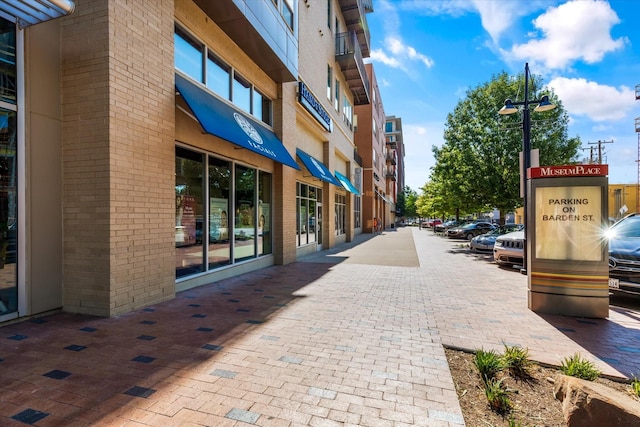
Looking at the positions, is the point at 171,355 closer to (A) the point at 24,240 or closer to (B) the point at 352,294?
(A) the point at 24,240

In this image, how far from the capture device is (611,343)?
4.58m

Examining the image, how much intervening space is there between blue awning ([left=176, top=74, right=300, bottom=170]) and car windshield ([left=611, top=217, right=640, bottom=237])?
8.55 m

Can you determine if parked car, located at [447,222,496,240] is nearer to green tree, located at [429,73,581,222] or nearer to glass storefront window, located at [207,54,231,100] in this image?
green tree, located at [429,73,581,222]

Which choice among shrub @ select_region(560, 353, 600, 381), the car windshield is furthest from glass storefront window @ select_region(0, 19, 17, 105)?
the car windshield

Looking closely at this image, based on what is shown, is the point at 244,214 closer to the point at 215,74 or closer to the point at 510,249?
the point at 215,74

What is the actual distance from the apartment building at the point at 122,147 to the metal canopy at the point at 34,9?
0.07 feet

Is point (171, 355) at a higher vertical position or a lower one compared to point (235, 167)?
lower

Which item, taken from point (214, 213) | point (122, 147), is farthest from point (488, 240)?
point (122, 147)

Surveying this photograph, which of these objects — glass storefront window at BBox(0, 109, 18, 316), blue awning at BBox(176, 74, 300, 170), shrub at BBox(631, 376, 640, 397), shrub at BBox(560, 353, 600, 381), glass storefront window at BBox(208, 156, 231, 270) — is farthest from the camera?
glass storefront window at BBox(208, 156, 231, 270)

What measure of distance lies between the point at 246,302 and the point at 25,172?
3964 mm

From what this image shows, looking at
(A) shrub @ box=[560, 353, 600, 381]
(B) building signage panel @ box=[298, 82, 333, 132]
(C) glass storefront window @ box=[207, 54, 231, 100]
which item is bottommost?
(A) shrub @ box=[560, 353, 600, 381]

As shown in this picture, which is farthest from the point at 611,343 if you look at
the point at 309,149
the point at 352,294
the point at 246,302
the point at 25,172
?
the point at 309,149

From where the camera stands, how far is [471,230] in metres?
27.2

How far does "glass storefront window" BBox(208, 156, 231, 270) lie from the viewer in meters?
8.18
